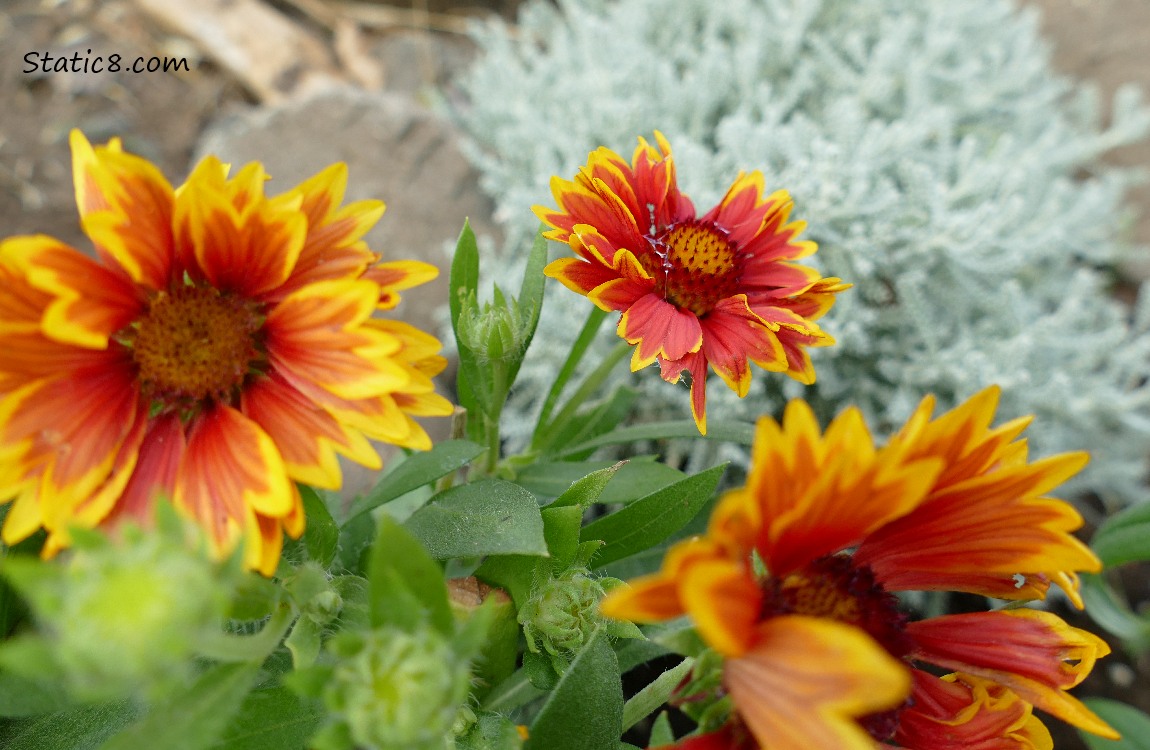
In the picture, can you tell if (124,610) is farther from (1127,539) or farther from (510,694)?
(1127,539)

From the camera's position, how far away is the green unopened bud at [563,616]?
2.84 ft

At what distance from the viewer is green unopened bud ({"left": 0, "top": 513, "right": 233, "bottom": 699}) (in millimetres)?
499

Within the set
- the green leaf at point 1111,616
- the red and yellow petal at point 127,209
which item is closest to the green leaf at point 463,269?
the red and yellow petal at point 127,209

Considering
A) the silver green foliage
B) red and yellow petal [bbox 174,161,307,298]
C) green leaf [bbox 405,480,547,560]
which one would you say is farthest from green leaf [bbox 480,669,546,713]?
the silver green foliage

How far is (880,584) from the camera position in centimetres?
80

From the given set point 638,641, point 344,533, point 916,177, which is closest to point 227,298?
point 344,533

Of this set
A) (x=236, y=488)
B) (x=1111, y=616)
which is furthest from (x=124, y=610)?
(x=1111, y=616)

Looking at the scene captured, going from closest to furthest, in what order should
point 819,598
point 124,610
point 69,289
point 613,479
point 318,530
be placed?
point 124,610 < point 69,289 < point 819,598 < point 318,530 < point 613,479

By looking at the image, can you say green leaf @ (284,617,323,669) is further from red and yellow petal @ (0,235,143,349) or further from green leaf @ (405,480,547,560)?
red and yellow petal @ (0,235,143,349)

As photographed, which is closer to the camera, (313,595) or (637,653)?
(313,595)

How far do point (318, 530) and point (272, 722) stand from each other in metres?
0.19

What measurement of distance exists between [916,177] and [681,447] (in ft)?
2.53

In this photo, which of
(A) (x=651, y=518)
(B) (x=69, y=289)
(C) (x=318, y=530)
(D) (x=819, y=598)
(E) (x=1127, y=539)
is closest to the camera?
(B) (x=69, y=289)

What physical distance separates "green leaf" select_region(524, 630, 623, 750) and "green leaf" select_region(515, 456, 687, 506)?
29 cm
